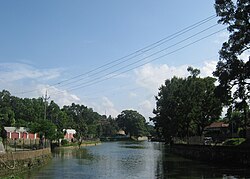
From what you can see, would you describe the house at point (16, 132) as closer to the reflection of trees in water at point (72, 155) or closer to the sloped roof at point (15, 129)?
the sloped roof at point (15, 129)

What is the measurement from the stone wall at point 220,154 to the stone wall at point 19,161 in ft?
78.2

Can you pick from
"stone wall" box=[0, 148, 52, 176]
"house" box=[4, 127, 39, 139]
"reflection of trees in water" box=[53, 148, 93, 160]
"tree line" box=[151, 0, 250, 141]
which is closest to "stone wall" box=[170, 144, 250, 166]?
"tree line" box=[151, 0, 250, 141]

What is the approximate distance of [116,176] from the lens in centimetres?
3478

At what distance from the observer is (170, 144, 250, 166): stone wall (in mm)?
41034

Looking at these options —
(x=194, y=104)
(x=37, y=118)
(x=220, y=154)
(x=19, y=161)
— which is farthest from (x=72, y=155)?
(x=37, y=118)

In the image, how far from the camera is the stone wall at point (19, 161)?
109 feet

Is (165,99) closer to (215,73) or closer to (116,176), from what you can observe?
(215,73)

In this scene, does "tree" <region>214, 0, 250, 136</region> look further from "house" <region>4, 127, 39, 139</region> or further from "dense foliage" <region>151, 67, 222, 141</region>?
"house" <region>4, 127, 39, 139</region>

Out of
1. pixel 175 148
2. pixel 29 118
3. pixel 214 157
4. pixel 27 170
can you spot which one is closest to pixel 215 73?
pixel 214 157

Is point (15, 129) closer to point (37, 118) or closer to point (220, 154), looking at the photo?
point (37, 118)

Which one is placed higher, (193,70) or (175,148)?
(193,70)

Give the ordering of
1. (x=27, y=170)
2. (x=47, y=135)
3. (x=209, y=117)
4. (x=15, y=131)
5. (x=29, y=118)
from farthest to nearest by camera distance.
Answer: (x=29, y=118) < (x=15, y=131) < (x=47, y=135) < (x=209, y=117) < (x=27, y=170)

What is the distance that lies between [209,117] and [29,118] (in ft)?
217

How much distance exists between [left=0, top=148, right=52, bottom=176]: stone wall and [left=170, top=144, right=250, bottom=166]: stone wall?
23821 mm
